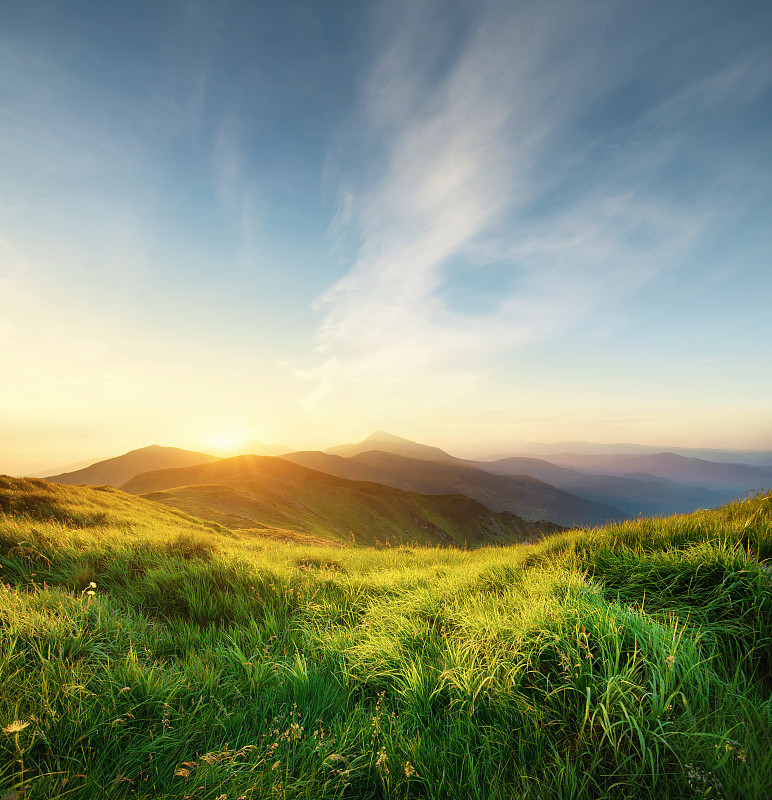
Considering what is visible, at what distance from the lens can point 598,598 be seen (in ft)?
11.9

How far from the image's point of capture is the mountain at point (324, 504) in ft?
152

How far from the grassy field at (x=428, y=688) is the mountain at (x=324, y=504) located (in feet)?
103

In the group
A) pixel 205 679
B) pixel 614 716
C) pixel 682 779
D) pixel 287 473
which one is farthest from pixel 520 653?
pixel 287 473

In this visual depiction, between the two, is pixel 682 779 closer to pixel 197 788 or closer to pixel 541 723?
pixel 541 723

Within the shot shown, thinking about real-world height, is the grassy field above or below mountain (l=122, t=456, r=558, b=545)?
above

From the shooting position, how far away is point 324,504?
86.0 meters

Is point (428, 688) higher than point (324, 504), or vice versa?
point (428, 688)

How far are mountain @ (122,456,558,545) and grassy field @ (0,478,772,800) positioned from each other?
3138cm

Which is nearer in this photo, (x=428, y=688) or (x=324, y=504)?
(x=428, y=688)

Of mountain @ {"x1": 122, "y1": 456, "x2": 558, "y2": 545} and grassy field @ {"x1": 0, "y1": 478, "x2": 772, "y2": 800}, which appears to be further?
mountain @ {"x1": 122, "y1": 456, "x2": 558, "y2": 545}

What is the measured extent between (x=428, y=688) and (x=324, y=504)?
86.8m

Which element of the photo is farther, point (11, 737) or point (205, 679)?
point (205, 679)

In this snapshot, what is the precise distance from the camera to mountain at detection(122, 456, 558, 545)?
152 feet

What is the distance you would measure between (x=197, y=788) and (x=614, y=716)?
107 inches
